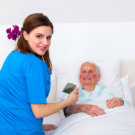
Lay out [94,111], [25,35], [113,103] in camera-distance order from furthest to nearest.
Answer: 1. [113,103]
2. [94,111]
3. [25,35]

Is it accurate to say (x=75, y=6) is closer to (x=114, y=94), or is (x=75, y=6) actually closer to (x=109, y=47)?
(x=109, y=47)

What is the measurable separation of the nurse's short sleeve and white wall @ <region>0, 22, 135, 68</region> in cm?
135

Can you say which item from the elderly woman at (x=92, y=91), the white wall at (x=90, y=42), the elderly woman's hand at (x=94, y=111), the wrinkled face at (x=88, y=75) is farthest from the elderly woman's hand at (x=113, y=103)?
the white wall at (x=90, y=42)

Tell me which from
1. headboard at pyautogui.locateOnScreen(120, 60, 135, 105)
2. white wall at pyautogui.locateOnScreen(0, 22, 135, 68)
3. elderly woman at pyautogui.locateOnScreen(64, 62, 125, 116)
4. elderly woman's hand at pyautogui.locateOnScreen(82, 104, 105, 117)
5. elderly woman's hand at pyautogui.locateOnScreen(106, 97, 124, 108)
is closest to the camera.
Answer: elderly woman's hand at pyautogui.locateOnScreen(82, 104, 105, 117)

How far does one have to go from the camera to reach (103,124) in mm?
1273

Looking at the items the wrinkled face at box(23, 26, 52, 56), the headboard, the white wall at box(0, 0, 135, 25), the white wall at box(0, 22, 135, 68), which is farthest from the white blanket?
the white wall at box(0, 0, 135, 25)

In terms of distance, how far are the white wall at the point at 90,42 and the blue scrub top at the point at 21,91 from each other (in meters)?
1.30

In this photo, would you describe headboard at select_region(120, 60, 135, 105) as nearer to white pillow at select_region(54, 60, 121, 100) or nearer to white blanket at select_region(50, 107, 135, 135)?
white pillow at select_region(54, 60, 121, 100)

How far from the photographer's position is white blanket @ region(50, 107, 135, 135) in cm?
123

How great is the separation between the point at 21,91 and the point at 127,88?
50.7 inches

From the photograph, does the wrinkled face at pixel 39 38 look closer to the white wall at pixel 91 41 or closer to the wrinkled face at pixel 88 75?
the wrinkled face at pixel 88 75

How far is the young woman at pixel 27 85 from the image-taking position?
42.7 inches

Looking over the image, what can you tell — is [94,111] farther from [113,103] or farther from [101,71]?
[101,71]

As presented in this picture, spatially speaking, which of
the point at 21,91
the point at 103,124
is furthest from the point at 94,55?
the point at 21,91
